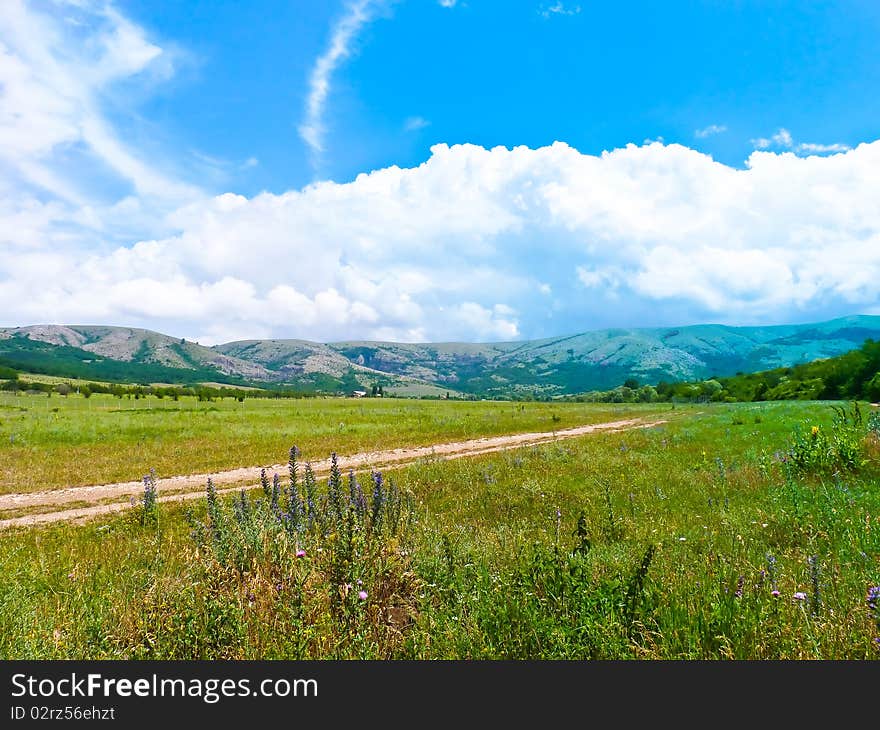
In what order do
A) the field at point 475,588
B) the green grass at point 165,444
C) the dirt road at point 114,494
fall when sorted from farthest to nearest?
the green grass at point 165,444 → the dirt road at point 114,494 → the field at point 475,588

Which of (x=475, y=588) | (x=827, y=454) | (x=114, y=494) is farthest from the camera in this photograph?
(x=114, y=494)

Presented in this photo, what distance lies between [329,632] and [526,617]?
1518 mm

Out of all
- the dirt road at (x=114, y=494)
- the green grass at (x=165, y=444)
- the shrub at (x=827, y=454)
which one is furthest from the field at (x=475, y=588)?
the green grass at (x=165, y=444)

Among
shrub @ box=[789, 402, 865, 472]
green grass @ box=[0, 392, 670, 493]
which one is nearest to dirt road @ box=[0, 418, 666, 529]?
green grass @ box=[0, 392, 670, 493]

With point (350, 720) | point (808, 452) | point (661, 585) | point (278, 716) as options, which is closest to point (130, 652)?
point (278, 716)

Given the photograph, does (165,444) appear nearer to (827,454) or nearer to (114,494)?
(114,494)

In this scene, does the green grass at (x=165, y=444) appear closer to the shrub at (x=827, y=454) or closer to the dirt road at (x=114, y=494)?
the dirt road at (x=114, y=494)

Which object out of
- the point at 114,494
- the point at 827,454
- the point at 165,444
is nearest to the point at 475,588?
the point at 827,454

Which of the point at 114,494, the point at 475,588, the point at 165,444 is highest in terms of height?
the point at 475,588

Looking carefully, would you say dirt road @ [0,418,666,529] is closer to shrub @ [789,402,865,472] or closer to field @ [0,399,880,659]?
field @ [0,399,880,659]

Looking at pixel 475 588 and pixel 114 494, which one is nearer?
pixel 475 588

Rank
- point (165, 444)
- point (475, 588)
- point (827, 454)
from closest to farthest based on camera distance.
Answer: point (475, 588)
point (827, 454)
point (165, 444)

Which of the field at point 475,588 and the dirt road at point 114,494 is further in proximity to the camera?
the dirt road at point 114,494

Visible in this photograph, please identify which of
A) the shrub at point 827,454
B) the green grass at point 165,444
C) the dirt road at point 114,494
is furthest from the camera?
the green grass at point 165,444
